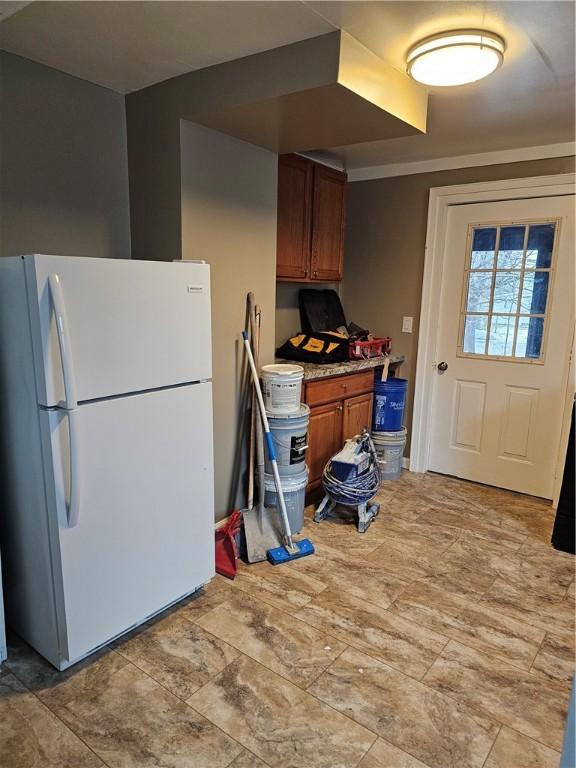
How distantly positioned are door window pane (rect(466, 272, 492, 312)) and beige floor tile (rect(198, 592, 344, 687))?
250cm

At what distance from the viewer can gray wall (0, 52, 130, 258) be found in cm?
209

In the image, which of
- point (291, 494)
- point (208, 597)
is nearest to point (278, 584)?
point (208, 597)

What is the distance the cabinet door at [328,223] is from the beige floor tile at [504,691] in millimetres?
2516

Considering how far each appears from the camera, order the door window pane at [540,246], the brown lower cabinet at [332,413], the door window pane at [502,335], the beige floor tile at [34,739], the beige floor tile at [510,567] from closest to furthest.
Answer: the beige floor tile at [34,739], the beige floor tile at [510,567], the brown lower cabinet at [332,413], the door window pane at [540,246], the door window pane at [502,335]

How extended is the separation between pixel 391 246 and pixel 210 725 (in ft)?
10.8

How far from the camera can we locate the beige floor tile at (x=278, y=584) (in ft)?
7.52

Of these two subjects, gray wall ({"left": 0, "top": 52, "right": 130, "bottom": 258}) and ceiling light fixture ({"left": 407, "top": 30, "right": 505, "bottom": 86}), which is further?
gray wall ({"left": 0, "top": 52, "right": 130, "bottom": 258})

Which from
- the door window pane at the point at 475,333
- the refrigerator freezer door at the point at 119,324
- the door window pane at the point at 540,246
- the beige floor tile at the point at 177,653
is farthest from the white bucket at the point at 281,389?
the door window pane at the point at 540,246

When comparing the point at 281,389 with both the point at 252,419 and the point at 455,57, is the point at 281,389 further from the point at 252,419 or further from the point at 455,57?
the point at 455,57

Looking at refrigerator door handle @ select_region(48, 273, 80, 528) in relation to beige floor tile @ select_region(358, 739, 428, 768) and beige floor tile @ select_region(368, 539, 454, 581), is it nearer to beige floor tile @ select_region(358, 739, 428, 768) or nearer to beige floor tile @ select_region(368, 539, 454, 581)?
beige floor tile @ select_region(358, 739, 428, 768)

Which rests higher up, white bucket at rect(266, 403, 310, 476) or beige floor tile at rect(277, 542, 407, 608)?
white bucket at rect(266, 403, 310, 476)

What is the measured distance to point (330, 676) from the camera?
6.08 ft

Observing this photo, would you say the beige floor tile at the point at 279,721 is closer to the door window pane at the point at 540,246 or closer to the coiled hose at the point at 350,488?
the coiled hose at the point at 350,488

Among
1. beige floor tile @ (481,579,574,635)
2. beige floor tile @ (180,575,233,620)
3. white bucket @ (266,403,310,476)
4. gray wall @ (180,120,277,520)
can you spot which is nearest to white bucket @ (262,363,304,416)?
white bucket @ (266,403,310,476)
